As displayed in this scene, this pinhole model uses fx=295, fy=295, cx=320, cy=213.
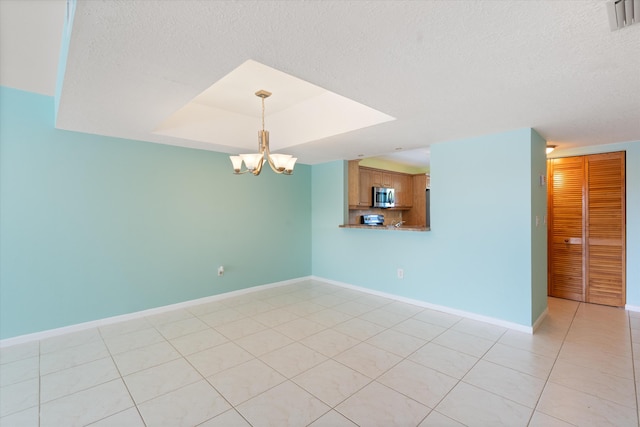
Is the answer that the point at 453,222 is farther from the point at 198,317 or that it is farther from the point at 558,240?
the point at 198,317

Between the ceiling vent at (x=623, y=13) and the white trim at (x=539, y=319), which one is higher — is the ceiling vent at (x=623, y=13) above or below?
above

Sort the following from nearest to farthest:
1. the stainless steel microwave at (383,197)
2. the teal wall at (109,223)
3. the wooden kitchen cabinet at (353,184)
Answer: the teal wall at (109,223)
the wooden kitchen cabinet at (353,184)
the stainless steel microwave at (383,197)

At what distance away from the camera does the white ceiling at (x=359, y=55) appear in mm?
1324

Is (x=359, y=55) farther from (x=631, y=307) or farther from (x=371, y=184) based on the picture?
(x=631, y=307)

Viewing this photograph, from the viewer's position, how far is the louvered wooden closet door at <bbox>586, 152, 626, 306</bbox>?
3.88m

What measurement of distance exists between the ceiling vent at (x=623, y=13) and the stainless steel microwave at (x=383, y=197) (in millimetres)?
4405

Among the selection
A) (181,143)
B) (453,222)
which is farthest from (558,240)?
(181,143)

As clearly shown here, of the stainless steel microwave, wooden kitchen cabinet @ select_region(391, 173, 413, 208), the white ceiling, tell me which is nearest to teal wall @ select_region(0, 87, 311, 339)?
the white ceiling

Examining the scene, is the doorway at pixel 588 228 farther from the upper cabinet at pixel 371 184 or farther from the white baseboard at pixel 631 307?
the upper cabinet at pixel 371 184

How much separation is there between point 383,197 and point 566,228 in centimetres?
287

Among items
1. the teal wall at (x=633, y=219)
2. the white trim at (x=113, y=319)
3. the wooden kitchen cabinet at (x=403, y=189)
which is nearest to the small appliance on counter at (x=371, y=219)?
the wooden kitchen cabinet at (x=403, y=189)

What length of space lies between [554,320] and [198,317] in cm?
425

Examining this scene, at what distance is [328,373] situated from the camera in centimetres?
237

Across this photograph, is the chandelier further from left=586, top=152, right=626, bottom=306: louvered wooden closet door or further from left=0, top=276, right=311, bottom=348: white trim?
left=586, top=152, right=626, bottom=306: louvered wooden closet door
